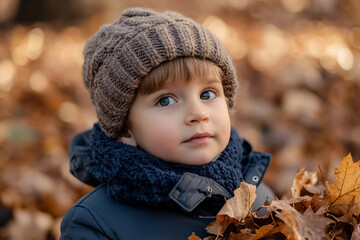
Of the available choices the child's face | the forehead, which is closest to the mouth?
the child's face

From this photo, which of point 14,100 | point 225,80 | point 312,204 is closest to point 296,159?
point 225,80

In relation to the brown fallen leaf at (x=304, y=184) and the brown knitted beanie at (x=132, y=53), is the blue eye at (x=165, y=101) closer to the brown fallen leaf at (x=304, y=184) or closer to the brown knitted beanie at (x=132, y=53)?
the brown knitted beanie at (x=132, y=53)

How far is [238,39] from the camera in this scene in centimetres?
503

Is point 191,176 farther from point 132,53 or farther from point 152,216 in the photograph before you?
point 132,53

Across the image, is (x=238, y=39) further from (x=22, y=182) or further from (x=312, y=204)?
(x=312, y=204)

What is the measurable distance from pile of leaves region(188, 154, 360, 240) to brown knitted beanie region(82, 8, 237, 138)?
578 mm

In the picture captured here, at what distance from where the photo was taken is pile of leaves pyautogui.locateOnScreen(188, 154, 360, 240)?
1.48 m

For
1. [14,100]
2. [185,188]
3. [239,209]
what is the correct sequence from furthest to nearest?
[14,100]
[185,188]
[239,209]

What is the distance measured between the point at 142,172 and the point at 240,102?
2491 mm

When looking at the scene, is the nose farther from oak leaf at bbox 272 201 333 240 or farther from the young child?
oak leaf at bbox 272 201 333 240

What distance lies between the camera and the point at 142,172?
172 centimetres

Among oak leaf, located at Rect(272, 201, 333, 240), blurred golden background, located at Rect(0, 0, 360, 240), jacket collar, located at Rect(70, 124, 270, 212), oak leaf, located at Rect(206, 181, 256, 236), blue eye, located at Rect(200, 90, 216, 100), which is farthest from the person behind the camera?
blurred golden background, located at Rect(0, 0, 360, 240)

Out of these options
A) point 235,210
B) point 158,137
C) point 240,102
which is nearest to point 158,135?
point 158,137

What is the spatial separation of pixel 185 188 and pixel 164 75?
438 mm
